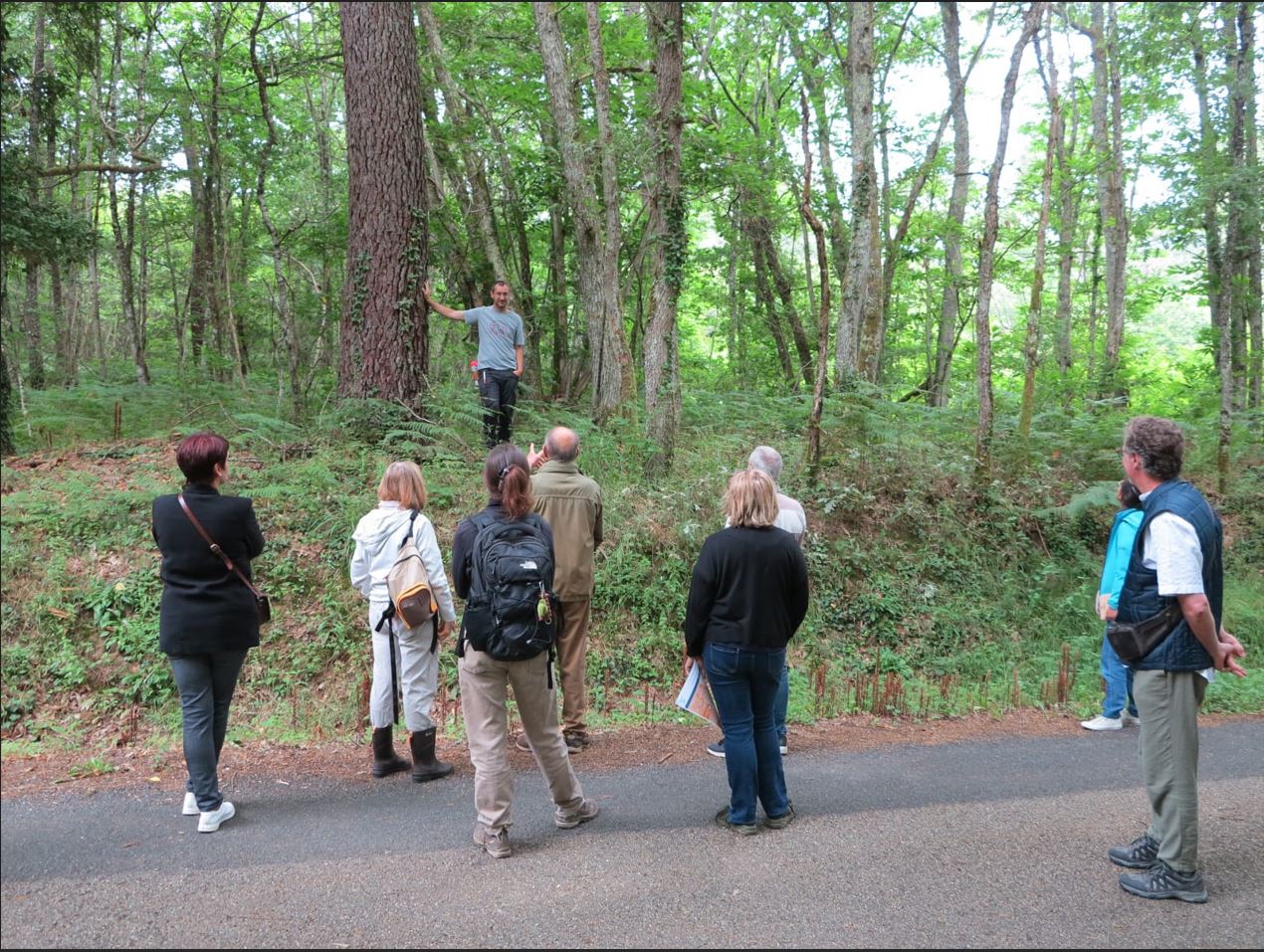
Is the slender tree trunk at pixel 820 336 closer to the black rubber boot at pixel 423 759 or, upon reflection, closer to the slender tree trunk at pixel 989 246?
the slender tree trunk at pixel 989 246

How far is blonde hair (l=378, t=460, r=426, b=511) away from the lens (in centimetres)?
500

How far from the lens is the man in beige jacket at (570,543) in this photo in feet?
18.2

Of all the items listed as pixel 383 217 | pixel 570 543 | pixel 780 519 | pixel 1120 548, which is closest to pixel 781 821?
pixel 780 519

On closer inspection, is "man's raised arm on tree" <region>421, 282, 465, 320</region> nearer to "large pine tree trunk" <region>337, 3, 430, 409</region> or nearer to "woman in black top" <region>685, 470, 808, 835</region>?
"large pine tree trunk" <region>337, 3, 430, 409</region>

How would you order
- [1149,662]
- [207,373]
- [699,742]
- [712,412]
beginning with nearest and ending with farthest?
[1149,662] < [699,742] < [712,412] < [207,373]

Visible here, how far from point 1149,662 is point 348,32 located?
1131 cm

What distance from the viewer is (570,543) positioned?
5.57m

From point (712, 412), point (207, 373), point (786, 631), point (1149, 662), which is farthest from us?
point (207, 373)

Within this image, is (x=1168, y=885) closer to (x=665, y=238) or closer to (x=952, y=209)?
(x=665, y=238)

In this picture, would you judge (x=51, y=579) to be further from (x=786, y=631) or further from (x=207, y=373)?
(x=207, y=373)

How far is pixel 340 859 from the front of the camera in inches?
160

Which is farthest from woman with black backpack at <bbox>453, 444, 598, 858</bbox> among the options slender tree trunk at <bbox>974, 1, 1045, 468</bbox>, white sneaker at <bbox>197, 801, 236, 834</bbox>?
slender tree trunk at <bbox>974, 1, 1045, 468</bbox>

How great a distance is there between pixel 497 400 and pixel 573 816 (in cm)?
652

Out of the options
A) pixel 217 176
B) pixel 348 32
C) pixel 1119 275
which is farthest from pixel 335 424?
pixel 1119 275
